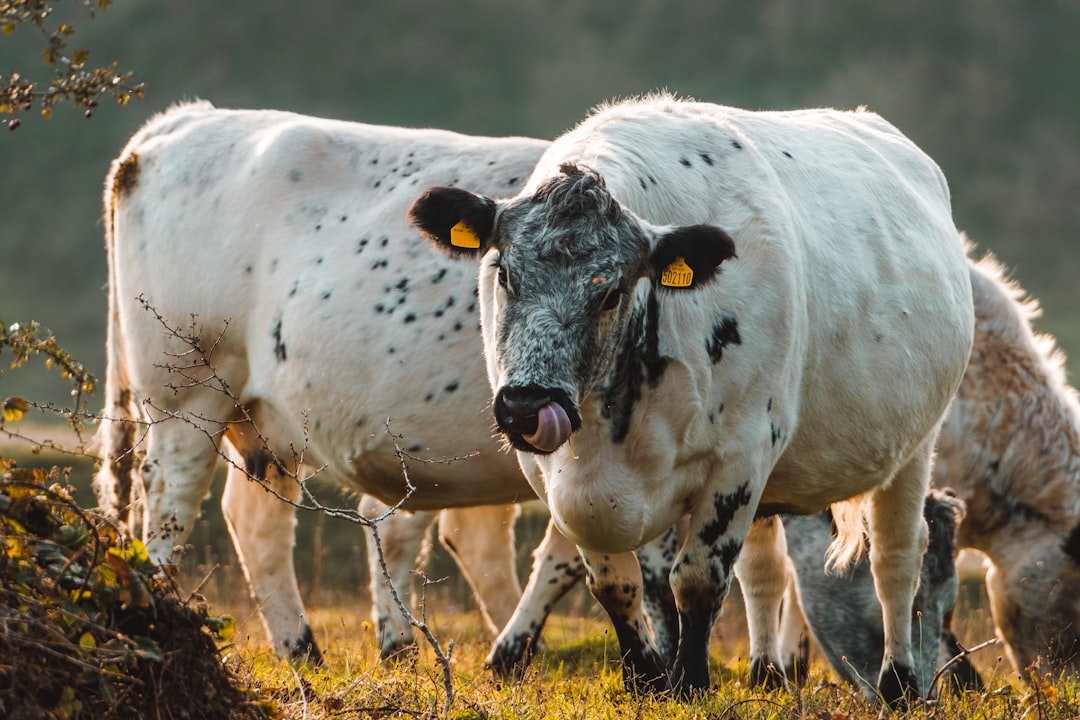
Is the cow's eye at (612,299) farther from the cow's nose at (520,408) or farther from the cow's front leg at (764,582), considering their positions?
the cow's front leg at (764,582)

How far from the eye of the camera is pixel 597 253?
16.1 feet

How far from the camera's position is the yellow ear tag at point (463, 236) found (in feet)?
17.6

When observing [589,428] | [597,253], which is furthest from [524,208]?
[589,428]

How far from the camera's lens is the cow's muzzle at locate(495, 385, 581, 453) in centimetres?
454

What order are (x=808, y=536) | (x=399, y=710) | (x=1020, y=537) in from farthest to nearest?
(x=1020, y=537) < (x=808, y=536) < (x=399, y=710)

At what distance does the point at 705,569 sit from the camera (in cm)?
557

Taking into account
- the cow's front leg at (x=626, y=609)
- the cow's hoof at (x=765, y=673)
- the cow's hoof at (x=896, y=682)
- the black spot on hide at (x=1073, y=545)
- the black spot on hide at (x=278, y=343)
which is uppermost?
the black spot on hide at (x=278, y=343)

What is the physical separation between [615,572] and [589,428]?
40.7 inches

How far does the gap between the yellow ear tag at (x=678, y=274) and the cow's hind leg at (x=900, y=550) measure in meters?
2.49

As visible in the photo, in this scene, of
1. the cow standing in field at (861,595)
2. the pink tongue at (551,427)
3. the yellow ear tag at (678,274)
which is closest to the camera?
the pink tongue at (551,427)

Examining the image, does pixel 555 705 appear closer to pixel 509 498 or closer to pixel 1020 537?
pixel 509 498

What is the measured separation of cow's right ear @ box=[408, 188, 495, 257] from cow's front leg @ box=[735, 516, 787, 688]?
11.0 feet

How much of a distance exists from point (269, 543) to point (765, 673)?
3.34 meters

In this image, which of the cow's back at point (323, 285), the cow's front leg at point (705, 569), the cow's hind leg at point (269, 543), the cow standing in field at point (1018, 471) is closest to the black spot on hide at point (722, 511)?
the cow's front leg at point (705, 569)
